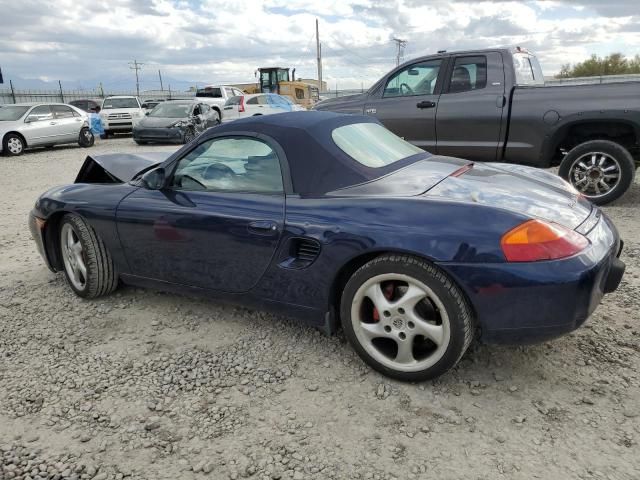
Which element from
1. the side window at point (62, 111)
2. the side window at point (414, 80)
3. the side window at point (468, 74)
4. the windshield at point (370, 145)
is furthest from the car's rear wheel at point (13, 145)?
the windshield at point (370, 145)

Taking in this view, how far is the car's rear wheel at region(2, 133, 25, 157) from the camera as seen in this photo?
1299cm

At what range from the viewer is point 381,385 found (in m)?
2.56

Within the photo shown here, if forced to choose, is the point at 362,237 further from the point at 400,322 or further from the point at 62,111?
the point at 62,111

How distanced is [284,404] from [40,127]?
14118 mm

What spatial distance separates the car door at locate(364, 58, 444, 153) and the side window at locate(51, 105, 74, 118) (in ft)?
36.2

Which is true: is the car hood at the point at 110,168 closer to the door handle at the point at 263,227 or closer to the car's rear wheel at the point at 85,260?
the car's rear wheel at the point at 85,260

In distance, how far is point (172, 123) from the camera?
1473cm

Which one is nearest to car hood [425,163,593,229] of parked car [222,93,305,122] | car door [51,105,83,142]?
car door [51,105,83,142]

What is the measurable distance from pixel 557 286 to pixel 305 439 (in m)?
1.29

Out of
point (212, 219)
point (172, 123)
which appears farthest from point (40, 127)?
point (212, 219)

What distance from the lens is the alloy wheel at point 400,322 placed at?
2391 millimetres

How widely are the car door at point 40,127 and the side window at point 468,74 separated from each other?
11841 mm

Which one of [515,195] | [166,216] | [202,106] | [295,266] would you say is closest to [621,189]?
[515,195]

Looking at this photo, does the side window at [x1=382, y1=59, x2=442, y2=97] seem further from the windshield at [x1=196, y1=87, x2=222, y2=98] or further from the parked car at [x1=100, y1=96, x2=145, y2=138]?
the windshield at [x1=196, y1=87, x2=222, y2=98]
